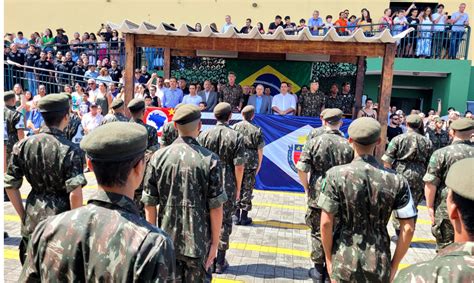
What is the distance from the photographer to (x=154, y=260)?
63.1 inches

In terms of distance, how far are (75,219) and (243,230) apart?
502 centimetres

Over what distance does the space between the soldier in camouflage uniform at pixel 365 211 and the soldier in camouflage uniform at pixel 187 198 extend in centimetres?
93

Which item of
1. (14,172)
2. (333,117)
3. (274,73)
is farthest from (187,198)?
(274,73)

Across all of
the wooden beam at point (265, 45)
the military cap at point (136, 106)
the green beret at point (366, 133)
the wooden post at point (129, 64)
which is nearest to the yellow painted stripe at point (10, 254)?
the military cap at point (136, 106)

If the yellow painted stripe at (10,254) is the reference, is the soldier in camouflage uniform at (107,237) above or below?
above

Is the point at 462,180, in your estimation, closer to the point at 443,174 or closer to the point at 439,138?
the point at 443,174

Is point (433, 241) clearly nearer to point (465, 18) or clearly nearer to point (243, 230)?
point (243, 230)

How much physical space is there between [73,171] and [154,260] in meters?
2.13

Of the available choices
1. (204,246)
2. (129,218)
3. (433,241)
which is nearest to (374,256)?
(204,246)

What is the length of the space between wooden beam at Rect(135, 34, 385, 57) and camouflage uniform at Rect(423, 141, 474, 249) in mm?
3739

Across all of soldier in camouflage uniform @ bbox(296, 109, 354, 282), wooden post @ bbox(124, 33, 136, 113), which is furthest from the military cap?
wooden post @ bbox(124, 33, 136, 113)

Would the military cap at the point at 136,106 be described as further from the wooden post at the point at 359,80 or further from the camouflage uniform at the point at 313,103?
the wooden post at the point at 359,80

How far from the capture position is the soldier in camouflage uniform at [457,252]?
58.8 inches

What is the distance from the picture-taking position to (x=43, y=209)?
343 centimetres
